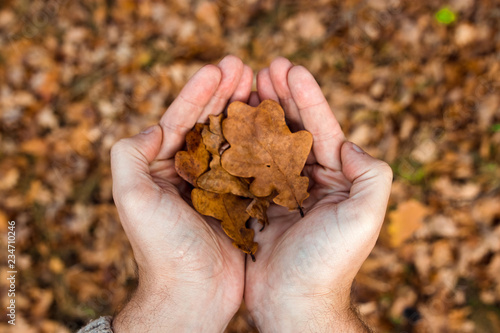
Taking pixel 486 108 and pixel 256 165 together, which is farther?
pixel 486 108

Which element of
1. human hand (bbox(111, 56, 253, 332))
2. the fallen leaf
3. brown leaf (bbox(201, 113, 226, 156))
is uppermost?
brown leaf (bbox(201, 113, 226, 156))

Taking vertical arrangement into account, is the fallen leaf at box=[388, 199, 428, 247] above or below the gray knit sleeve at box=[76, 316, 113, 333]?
above

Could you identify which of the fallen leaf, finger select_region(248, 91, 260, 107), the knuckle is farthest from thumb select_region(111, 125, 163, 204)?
the fallen leaf

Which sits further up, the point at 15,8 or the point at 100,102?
the point at 15,8

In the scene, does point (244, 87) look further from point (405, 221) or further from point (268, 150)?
point (405, 221)

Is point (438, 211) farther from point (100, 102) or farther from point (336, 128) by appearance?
point (100, 102)

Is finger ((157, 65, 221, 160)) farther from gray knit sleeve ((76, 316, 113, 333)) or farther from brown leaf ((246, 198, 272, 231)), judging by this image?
gray knit sleeve ((76, 316, 113, 333))

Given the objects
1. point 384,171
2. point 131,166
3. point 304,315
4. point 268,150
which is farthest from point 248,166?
point 304,315

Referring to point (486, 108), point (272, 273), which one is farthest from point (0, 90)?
point (486, 108)
